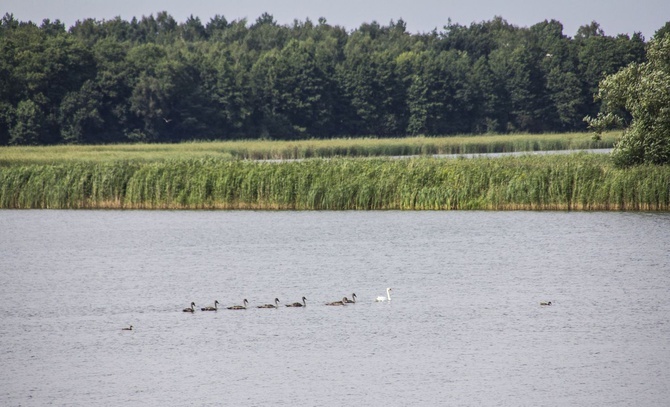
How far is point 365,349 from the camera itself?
2003 cm

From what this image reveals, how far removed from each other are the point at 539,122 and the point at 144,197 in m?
67.5

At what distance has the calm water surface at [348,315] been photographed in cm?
1759

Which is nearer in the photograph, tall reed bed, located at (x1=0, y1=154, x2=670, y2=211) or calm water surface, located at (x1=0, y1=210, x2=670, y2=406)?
calm water surface, located at (x1=0, y1=210, x2=670, y2=406)

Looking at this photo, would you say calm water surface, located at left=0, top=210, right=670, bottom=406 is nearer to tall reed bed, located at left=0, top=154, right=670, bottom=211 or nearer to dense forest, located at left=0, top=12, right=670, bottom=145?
tall reed bed, located at left=0, top=154, right=670, bottom=211

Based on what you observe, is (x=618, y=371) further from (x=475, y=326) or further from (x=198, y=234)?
(x=198, y=234)

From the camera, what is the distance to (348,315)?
2311 centimetres

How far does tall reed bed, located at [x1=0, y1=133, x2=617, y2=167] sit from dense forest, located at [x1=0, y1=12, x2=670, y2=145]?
Answer: 13.7 m

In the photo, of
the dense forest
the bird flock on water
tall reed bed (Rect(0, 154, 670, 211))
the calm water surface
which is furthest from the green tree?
A: the dense forest

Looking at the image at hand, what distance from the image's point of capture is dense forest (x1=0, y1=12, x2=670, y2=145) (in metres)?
85.0

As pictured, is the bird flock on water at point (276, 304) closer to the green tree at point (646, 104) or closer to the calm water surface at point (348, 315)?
the calm water surface at point (348, 315)

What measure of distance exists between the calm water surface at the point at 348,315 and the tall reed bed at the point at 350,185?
141 centimetres

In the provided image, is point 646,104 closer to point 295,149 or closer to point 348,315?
point 348,315

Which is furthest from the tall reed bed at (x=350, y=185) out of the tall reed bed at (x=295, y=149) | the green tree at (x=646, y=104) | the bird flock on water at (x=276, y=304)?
the bird flock on water at (x=276, y=304)

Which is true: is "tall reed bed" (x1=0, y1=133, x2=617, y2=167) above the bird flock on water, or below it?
above
